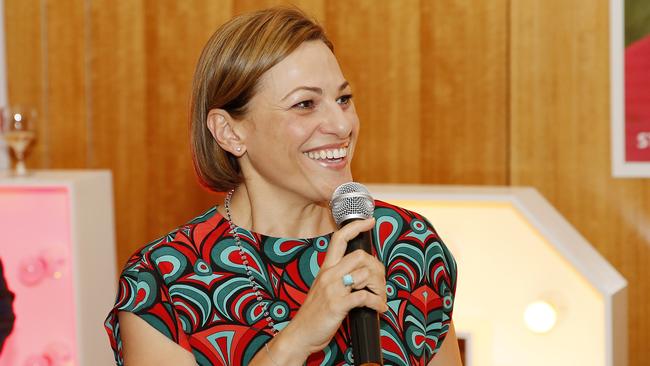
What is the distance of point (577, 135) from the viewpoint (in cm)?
375

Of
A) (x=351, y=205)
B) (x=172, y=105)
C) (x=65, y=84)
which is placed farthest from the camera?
(x=65, y=84)

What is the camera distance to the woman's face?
1.77m

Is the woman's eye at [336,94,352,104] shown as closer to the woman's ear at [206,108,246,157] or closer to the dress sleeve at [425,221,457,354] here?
the woman's ear at [206,108,246,157]

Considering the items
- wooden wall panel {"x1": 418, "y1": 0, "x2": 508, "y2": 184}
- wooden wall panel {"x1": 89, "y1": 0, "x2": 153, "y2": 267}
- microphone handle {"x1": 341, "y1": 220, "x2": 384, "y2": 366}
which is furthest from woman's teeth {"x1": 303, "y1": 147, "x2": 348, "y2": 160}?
wooden wall panel {"x1": 89, "y1": 0, "x2": 153, "y2": 267}

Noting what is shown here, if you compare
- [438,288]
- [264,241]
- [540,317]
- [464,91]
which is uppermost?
[464,91]

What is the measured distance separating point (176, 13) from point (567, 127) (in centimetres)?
164

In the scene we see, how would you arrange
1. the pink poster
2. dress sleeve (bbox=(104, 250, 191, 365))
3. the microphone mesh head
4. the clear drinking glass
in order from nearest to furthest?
the microphone mesh head < dress sleeve (bbox=(104, 250, 191, 365)) < the pink poster < the clear drinking glass

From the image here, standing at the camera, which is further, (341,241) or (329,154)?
(329,154)

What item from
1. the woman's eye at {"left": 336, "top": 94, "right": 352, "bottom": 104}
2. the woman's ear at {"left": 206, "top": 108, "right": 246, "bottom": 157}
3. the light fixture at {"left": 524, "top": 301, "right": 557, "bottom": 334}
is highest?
the woman's eye at {"left": 336, "top": 94, "right": 352, "bottom": 104}

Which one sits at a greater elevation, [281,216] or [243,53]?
[243,53]

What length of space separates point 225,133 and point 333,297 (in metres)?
0.54

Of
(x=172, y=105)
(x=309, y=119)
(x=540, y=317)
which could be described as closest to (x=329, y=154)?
(x=309, y=119)

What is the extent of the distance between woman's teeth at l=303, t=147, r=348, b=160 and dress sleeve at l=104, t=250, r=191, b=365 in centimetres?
35

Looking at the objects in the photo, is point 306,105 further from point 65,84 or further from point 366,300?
point 65,84
